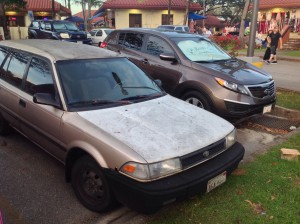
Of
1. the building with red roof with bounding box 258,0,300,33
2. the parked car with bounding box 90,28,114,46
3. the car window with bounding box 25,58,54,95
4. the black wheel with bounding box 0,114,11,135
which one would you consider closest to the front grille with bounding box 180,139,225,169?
the car window with bounding box 25,58,54,95

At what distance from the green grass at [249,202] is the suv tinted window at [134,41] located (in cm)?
386

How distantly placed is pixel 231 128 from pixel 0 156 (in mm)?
3218

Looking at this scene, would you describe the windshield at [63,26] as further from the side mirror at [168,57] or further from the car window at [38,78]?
the car window at [38,78]

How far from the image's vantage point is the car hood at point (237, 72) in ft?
18.3

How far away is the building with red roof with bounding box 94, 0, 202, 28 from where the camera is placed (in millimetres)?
34250

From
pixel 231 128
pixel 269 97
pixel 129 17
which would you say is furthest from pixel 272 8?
pixel 231 128

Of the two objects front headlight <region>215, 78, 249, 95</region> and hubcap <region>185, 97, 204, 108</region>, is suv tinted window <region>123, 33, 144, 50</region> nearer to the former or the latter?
hubcap <region>185, 97, 204, 108</region>

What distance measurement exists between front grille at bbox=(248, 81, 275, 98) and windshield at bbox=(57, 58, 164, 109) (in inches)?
80.1

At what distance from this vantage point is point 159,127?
3283mm

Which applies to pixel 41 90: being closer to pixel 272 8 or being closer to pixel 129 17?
→ pixel 272 8

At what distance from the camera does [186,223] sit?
3074 millimetres

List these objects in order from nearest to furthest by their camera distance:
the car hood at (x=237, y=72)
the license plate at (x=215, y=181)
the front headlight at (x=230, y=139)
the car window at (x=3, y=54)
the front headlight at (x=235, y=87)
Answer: the license plate at (x=215, y=181)
the front headlight at (x=230, y=139)
the car window at (x=3, y=54)
the front headlight at (x=235, y=87)
the car hood at (x=237, y=72)

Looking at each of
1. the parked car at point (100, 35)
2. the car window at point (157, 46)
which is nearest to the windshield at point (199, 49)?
the car window at point (157, 46)

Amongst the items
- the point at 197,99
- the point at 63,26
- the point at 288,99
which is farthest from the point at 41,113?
the point at 63,26
